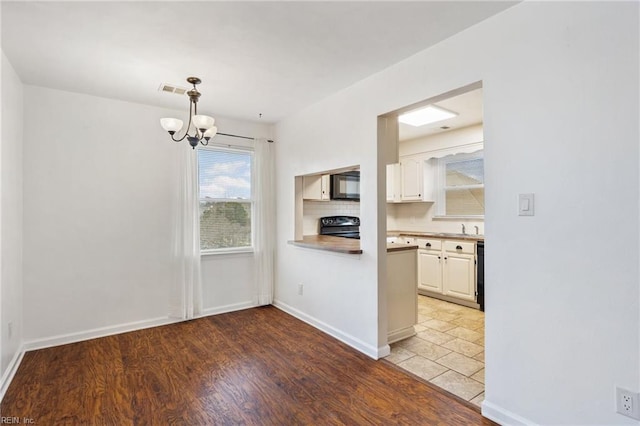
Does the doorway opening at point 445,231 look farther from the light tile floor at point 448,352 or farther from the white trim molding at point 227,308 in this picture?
the white trim molding at point 227,308

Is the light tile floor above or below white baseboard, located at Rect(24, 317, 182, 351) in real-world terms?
below

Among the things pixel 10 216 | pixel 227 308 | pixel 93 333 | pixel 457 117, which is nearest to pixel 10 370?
pixel 93 333

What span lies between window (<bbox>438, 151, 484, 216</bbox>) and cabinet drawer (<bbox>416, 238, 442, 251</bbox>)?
71 cm

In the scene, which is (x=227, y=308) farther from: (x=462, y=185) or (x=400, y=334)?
(x=462, y=185)

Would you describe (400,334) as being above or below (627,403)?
below

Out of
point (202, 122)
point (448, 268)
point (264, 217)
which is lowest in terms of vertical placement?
point (448, 268)

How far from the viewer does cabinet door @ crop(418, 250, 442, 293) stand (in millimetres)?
4648

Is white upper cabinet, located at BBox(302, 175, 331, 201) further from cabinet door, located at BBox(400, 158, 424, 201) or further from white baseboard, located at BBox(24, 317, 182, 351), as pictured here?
white baseboard, located at BBox(24, 317, 182, 351)

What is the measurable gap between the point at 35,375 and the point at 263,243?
2.47 metres

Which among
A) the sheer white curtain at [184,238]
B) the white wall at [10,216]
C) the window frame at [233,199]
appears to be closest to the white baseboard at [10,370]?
the white wall at [10,216]

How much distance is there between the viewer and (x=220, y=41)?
2273mm

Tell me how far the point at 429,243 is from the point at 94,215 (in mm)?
4238

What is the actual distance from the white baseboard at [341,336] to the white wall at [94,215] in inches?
58.1

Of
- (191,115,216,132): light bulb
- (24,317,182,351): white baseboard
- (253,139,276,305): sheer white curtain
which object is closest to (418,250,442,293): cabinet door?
(253,139,276,305): sheer white curtain
